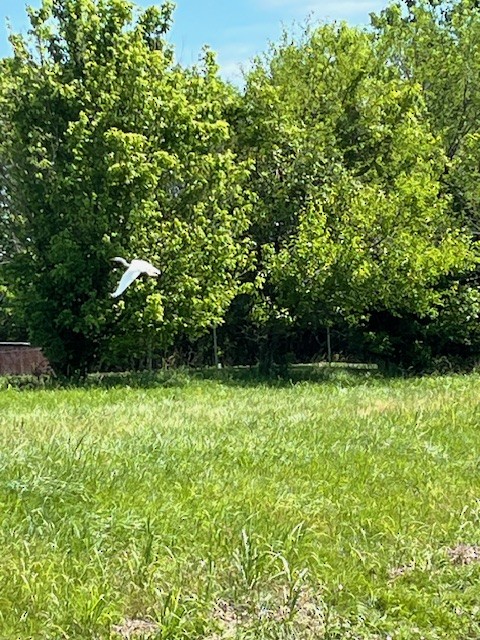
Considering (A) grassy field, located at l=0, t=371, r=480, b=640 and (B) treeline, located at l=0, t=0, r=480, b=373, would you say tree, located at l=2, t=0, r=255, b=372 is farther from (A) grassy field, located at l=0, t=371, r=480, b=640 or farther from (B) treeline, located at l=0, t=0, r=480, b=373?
(A) grassy field, located at l=0, t=371, r=480, b=640

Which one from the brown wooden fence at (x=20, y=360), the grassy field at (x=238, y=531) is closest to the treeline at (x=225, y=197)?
the brown wooden fence at (x=20, y=360)

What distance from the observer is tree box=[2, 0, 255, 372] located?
673 inches

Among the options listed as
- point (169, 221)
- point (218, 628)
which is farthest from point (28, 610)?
point (169, 221)

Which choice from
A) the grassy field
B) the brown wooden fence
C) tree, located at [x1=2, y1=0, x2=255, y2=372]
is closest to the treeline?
tree, located at [x1=2, y1=0, x2=255, y2=372]

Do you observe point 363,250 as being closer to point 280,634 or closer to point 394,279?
point 394,279

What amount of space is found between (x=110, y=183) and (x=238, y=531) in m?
12.3

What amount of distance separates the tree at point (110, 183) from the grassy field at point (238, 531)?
7549mm

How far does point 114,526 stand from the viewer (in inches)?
213

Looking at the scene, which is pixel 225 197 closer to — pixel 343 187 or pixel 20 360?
pixel 343 187

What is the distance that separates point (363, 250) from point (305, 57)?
243 inches

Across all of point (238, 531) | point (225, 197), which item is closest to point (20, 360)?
point (225, 197)

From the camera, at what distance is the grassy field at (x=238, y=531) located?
4.43 m

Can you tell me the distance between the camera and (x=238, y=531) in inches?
219

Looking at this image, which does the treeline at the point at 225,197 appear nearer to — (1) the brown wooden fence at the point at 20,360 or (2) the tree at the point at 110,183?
(2) the tree at the point at 110,183
